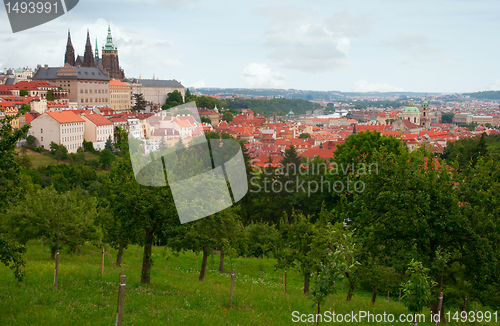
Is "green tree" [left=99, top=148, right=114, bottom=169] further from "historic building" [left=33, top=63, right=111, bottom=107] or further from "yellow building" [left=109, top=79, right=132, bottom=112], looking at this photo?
"yellow building" [left=109, top=79, right=132, bottom=112]

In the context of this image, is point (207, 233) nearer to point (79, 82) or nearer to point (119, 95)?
point (79, 82)

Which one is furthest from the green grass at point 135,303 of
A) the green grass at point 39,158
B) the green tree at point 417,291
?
the green grass at point 39,158

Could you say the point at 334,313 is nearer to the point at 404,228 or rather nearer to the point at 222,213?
the point at 404,228

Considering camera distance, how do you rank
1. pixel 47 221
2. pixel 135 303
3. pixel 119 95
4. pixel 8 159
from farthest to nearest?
1. pixel 119 95
2. pixel 47 221
3. pixel 135 303
4. pixel 8 159

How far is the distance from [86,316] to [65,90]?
10059 cm

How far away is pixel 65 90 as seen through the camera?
9950 centimetres

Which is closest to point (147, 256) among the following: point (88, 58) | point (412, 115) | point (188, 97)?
point (88, 58)

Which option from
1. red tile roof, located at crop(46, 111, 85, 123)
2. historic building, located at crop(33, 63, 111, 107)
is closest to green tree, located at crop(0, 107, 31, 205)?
red tile roof, located at crop(46, 111, 85, 123)

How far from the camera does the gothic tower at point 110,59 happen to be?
130m

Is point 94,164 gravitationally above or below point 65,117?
below

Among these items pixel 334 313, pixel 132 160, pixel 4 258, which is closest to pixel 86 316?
pixel 4 258

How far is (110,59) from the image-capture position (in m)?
130

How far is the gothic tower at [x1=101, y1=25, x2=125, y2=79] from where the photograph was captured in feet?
425

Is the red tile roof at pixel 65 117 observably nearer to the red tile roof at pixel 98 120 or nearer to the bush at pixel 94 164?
the red tile roof at pixel 98 120
